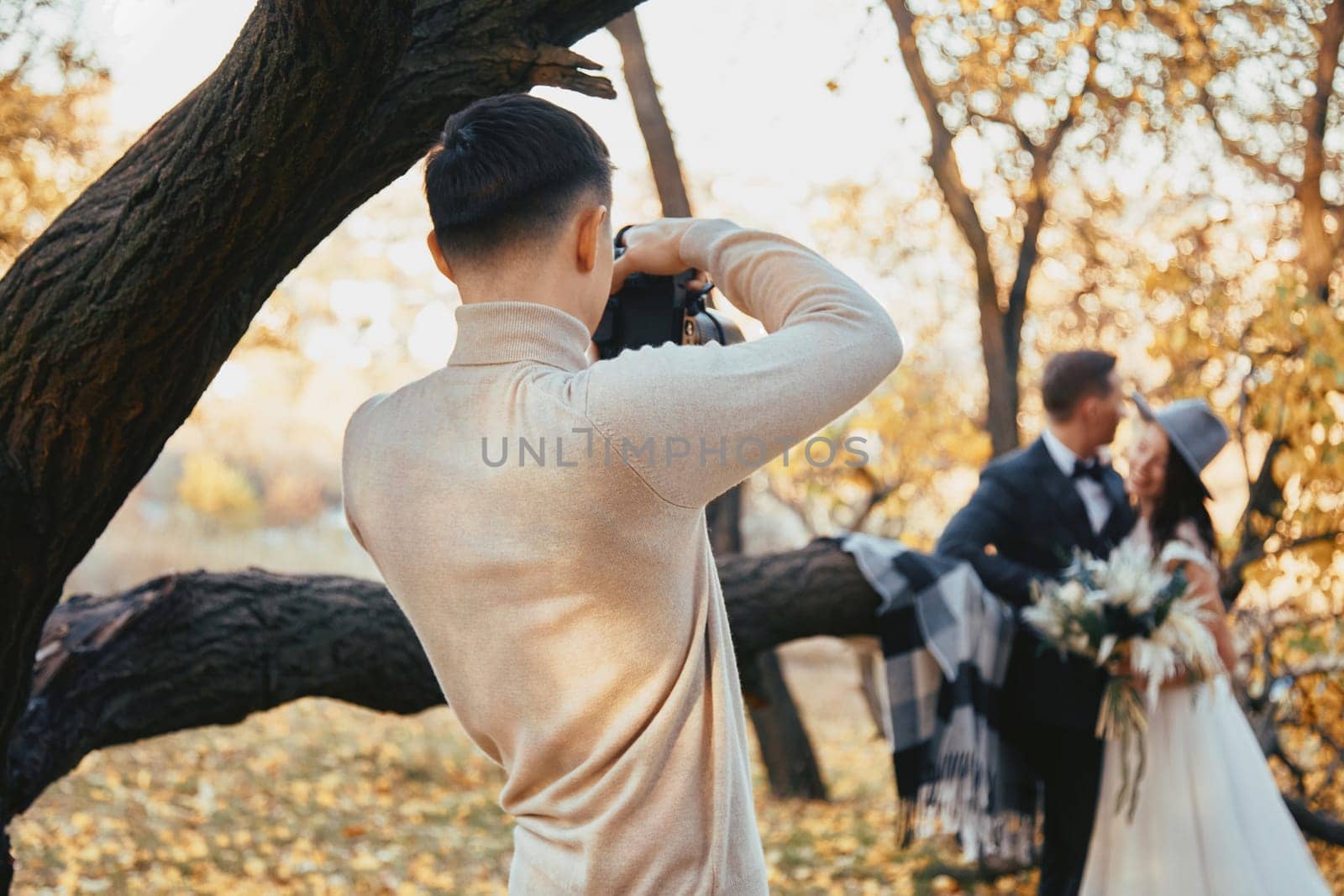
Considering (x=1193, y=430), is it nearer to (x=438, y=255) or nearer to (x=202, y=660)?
(x=202, y=660)

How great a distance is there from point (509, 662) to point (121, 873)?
4073 mm

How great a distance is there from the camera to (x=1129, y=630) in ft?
11.2

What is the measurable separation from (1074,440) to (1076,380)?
0.66 ft

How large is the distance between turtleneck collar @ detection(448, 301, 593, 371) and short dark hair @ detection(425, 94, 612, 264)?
2.7 inches

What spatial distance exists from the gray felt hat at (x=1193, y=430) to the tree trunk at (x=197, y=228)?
258 cm

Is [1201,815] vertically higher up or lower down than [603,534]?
lower down

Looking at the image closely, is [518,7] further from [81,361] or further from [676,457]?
[676,457]

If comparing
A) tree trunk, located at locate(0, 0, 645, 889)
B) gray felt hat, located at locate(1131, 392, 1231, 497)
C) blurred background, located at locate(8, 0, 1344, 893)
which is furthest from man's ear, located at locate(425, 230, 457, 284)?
gray felt hat, located at locate(1131, 392, 1231, 497)

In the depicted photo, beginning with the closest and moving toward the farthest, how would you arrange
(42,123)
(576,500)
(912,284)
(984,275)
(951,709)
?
1. (576,500)
2. (951,709)
3. (42,123)
4. (984,275)
5. (912,284)

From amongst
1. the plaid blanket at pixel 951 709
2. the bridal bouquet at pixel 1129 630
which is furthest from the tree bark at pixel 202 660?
the bridal bouquet at pixel 1129 630

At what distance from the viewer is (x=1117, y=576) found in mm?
3453

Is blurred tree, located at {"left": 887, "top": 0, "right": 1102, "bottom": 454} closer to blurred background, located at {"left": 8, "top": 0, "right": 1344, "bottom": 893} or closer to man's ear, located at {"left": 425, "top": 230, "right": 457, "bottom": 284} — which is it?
blurred background, located at {"left": 8, "top": 0, "right": 1344, "bottom": 893}

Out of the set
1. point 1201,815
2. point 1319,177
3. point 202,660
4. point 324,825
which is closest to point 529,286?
point 202,660

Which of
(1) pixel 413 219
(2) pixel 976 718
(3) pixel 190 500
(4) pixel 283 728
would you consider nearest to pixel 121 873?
(4) pixel 283 728
